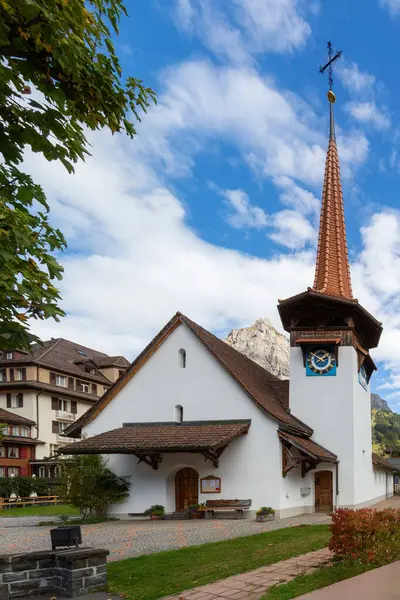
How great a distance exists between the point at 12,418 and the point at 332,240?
28569mm

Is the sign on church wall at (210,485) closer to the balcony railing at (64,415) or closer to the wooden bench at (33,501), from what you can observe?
the wooden bench at (33,501)

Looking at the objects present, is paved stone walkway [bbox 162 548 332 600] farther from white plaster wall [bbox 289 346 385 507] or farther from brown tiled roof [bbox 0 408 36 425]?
brown tiled roof [bbox 0 408 36 425]

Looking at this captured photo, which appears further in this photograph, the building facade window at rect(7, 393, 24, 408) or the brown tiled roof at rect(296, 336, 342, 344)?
the building facade window at rect(7, 393, 24, 408)

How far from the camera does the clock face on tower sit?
27.0 meters

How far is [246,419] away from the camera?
23.6 metres

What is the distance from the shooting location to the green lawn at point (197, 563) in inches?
364

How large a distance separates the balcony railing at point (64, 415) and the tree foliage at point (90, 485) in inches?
1136

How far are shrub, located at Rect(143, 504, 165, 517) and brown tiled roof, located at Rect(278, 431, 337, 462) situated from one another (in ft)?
17.8

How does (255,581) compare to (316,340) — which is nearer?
(255,581)

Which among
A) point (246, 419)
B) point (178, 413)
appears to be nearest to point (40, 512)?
point (178, 413)

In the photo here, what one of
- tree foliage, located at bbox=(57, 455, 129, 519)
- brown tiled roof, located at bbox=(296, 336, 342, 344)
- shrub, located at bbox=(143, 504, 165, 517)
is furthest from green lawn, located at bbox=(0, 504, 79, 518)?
brown tiled roof, located at bbox=(296, 336, 342, 344)

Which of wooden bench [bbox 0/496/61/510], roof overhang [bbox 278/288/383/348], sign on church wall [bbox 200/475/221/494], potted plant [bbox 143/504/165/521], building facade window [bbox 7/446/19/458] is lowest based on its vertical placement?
wooden bench [bbox 0/496/61/510]

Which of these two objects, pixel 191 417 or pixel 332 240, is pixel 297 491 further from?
pixel 332 240

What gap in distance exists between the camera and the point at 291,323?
2784 cm
